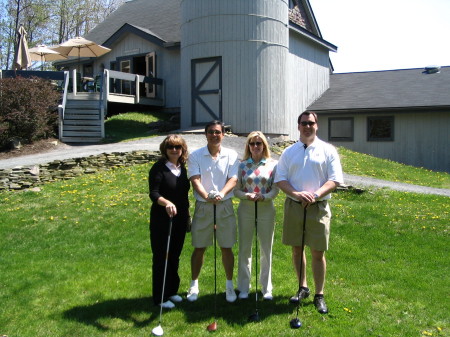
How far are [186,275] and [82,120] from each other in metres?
11.6

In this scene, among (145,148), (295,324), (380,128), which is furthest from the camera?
(380,128)

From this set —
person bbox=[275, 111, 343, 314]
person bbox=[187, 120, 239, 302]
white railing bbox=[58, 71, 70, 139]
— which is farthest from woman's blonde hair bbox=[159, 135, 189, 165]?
white railing bbox=[58, 71, 70, 139]

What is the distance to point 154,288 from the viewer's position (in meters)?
4.63

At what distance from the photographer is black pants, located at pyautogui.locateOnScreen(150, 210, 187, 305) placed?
457 centimetres

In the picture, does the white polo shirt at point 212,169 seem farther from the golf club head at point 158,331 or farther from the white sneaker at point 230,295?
the golf club head at point 158,331

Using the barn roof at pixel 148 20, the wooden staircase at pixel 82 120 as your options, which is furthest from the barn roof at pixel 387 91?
the wooden staircase at pixel 82 120

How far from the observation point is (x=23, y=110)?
45.4ft

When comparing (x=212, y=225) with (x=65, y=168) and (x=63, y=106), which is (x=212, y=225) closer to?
(x=65, y=168)

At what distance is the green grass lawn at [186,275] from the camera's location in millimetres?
4277

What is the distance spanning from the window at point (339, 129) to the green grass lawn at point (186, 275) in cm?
1100

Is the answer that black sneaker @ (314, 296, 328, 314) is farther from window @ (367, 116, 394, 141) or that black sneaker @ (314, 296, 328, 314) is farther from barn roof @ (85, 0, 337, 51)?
window @ (367, 116, 394, 141)

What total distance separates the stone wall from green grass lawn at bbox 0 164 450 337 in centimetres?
127

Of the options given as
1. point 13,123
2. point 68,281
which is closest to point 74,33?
point 13,123

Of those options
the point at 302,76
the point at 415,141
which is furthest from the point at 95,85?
the point at 415,141
